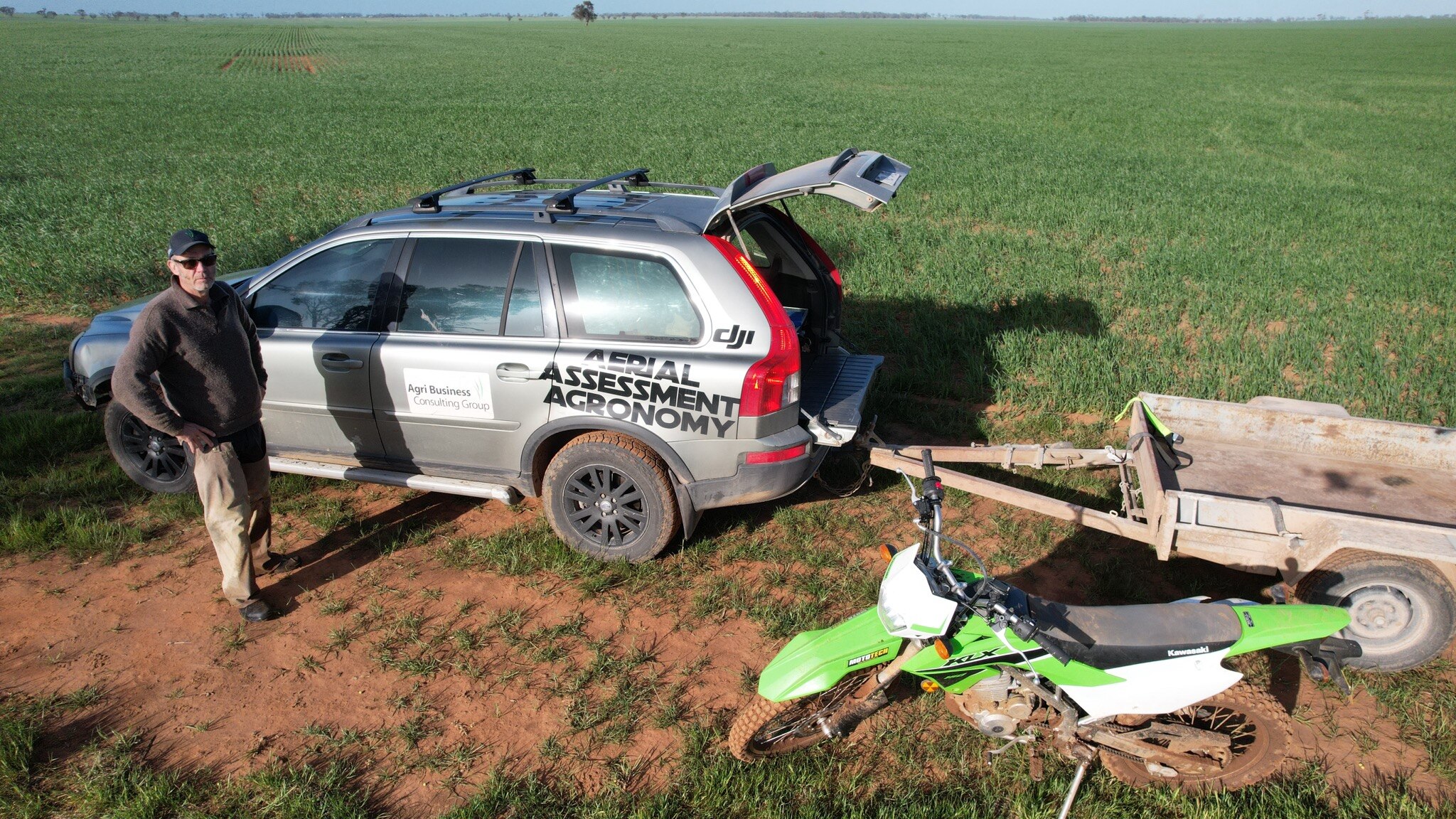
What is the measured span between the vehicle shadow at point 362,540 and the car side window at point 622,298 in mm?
1711

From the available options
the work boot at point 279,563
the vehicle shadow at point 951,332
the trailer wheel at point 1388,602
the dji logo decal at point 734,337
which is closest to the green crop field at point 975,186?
the vehicle shadow at point 951,332

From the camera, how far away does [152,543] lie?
4.95m

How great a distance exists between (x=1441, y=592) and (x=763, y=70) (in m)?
46.3

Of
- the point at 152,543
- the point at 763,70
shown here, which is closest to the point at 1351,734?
the point at 152,543

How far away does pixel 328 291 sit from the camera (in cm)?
491

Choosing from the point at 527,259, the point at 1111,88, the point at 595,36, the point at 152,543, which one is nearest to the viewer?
the point at 527,259

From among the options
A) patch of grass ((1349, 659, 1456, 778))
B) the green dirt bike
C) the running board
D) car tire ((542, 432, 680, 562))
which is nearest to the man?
the running board

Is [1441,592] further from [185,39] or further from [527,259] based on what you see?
[185,39]

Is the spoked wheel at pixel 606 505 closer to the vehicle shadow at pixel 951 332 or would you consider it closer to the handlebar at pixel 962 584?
the handlebar at pixel 962 584

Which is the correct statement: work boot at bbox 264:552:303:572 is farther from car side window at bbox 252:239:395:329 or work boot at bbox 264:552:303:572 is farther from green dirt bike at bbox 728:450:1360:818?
green dirt bike at bbox 728:450:1360:818

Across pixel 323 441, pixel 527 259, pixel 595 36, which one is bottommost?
pixel 323 441

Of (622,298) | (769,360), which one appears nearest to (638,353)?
(622,298)

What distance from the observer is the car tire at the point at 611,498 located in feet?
14.6

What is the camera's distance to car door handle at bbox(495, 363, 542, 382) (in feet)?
14.5
